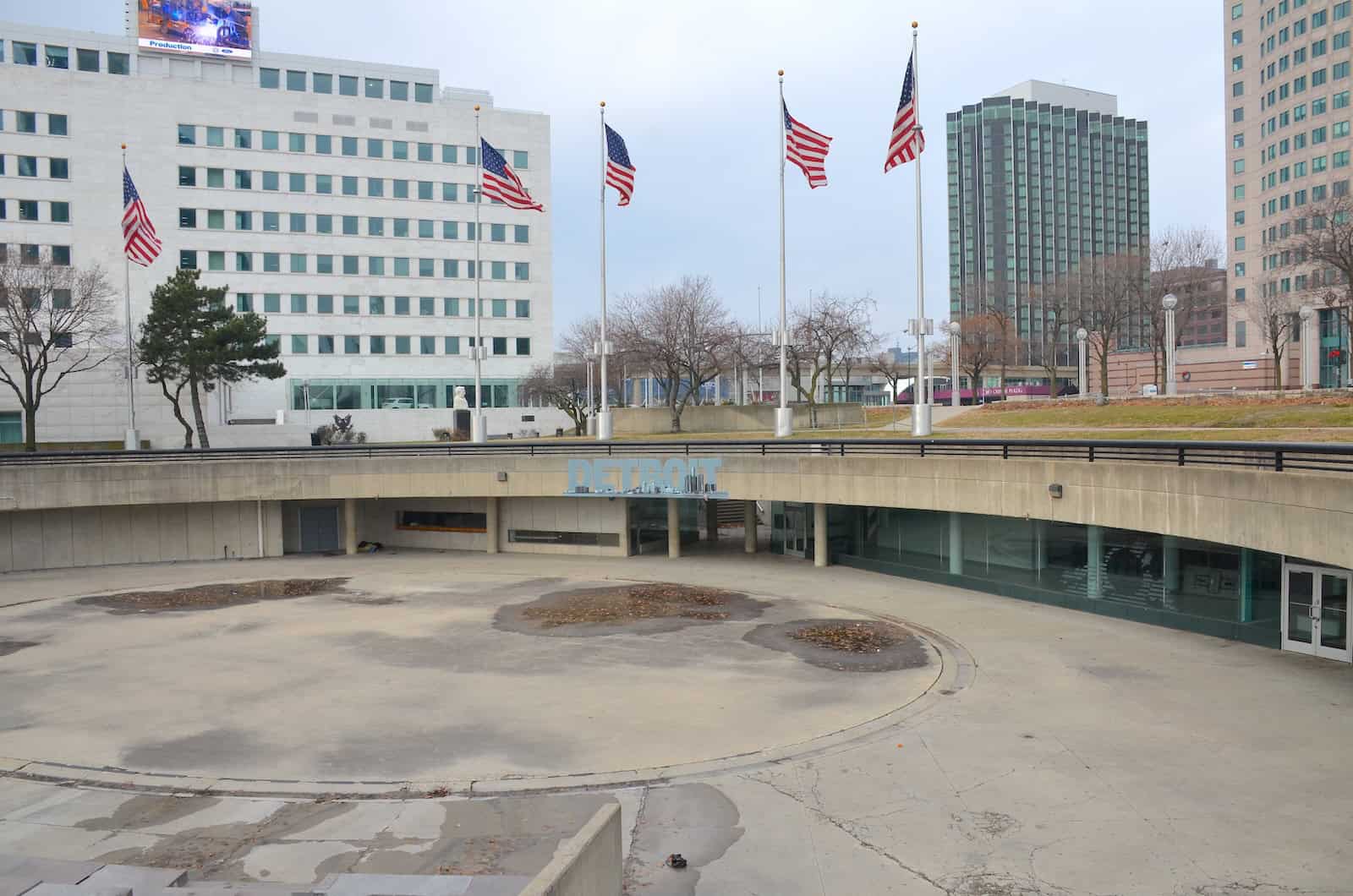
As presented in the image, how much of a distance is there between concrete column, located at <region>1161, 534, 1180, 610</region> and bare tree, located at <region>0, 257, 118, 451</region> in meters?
47.8

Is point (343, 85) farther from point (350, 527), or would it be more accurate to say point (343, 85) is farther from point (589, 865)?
point (589, 865)

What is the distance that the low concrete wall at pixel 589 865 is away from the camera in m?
7.22

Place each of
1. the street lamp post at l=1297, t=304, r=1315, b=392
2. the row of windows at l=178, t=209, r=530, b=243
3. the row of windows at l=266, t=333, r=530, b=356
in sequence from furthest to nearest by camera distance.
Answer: the row of windows at l=266, t=333, r=530, b=356 < the row of windows at l=178, t=209, r=530, b=243 < the street lamp post at l=1297, t=304, r=1315, b=392

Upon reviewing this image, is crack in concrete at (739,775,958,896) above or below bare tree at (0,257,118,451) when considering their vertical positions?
below

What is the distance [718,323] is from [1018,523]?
36003mm

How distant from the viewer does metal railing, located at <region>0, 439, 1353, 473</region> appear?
1847cm

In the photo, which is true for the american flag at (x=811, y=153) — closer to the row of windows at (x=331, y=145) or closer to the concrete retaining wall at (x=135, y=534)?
the concrete retaining wall at (x=135, y=534)

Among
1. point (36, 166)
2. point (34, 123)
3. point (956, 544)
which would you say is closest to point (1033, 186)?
point (34, 123)

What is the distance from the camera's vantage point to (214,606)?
26484 mm

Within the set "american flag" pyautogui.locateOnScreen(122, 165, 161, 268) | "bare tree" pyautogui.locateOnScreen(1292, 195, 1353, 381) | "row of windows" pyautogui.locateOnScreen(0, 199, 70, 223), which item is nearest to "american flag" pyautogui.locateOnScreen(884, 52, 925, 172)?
"bare tree" pyautogui.locateOnScreen(1292, 195, 1353, 381)

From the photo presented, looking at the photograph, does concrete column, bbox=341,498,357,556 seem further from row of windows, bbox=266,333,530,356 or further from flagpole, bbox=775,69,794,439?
row of windows, bbox=266,333,530,356

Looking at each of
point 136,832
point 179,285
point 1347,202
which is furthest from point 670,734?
point 1347,202

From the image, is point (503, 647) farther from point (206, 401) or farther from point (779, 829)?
point (206, 401)

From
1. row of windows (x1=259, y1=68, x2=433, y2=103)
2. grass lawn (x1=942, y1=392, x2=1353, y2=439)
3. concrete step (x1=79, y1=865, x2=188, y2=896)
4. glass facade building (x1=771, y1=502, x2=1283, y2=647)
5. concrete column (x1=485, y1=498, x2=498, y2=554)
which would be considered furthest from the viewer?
row of windows (x1=259, y1=68, x2=433, y2=103)
